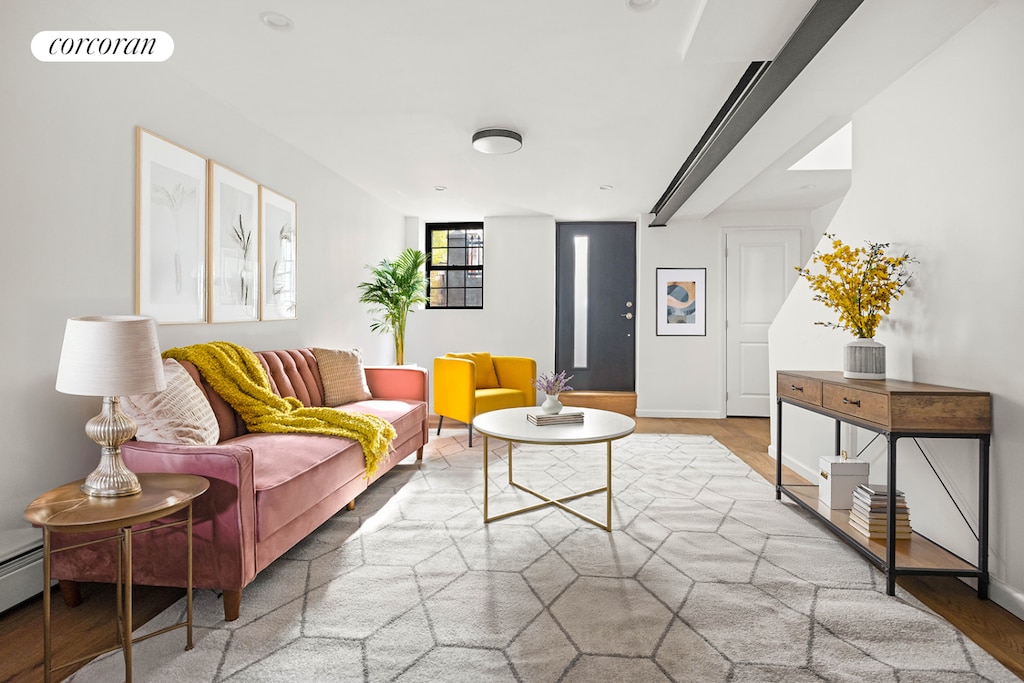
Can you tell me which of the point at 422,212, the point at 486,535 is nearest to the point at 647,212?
the point at 422,212

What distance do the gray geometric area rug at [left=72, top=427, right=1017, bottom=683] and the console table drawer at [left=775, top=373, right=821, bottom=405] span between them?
66 cm

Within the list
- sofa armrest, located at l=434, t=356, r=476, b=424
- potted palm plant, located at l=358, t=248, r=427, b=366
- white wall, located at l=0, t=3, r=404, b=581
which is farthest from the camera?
potted palm plant, located at l=358, t=248, r=427, b=366

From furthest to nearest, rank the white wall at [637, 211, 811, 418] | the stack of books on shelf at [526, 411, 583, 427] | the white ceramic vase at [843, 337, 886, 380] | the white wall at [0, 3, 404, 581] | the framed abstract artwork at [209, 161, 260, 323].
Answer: the white wall at [637, 211, 811, 418] < the framed abstract artwork at [209, 161, 260, 323] < the stack of books on shelf at [526, 411, 583, 427] < the white ceramic vase at [843, 337, 886, 380] < the white wall at [0, 3, 404, 581]

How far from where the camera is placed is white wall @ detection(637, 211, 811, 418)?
6.21m

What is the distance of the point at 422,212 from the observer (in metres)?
6.32

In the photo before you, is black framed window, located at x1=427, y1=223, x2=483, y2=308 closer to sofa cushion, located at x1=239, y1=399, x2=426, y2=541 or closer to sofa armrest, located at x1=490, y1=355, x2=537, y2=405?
sofa armrest, located at x1=490, y1=355, x2=537, y2=405

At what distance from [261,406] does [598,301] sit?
4486 millimetres

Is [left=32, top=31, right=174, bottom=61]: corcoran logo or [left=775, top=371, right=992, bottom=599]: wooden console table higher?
[left=32, top=31, right=174, bottom=61]: corcoran logo

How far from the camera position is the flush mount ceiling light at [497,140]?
3480 millimetres

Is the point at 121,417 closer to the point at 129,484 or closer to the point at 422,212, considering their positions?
the point at 129,484

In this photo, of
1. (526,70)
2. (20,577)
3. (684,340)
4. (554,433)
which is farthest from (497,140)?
(684,340)

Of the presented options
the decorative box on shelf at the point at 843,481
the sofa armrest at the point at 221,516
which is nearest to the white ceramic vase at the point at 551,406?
the decorative box on shelf at the point at 843,481

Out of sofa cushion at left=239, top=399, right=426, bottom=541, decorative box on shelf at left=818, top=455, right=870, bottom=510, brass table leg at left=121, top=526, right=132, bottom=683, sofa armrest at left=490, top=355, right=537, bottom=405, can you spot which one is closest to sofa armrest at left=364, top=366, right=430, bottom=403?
sofa cushion at left=239, top=399, right=426, bottom=541

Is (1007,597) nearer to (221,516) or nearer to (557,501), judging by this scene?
(557,501)
